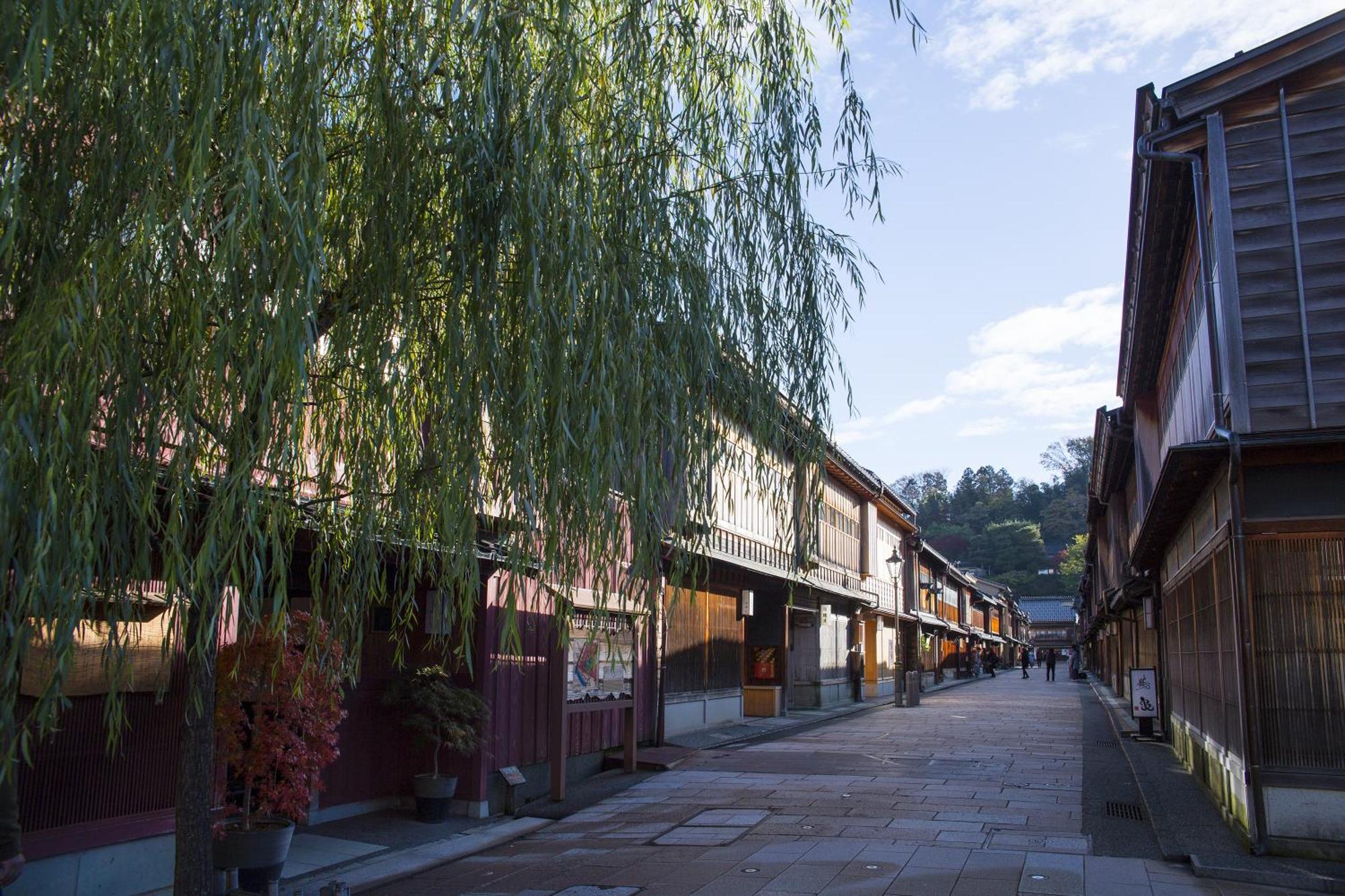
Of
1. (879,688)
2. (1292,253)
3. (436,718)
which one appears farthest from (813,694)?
(1292,253)

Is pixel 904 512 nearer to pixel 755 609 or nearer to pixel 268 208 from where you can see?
pixel 755 609

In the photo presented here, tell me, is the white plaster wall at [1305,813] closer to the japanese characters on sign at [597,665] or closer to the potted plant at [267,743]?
the japanese characters on sign at [597,665]

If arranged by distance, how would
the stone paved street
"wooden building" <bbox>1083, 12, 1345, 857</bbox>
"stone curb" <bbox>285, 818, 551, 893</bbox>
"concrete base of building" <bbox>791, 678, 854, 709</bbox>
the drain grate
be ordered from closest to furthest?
the stone paved street < "stone curb" <bbox>285, 818, 551, 893</bbox> < "wooden building" <bbox>1083, 12, 1345, 857</bbox> < the drain grate < "concrete base of building" <bbox>791, 678, 854, 709</bbox>

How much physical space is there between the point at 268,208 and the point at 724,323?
2.96m

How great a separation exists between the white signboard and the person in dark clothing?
64.8 feet

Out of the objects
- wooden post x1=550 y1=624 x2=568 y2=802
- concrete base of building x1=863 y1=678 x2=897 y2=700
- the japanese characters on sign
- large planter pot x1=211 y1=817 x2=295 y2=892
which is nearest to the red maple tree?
large planter pot x1=211 y1=817 x2=295 y2=892

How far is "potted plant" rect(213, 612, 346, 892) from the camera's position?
780cm

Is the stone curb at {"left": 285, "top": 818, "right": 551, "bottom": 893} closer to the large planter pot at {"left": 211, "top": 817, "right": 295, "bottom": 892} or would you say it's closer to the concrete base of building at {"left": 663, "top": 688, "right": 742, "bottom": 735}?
the large planter pot at {"left": 211, "top": 817, "right": 295, "bottom": 892}

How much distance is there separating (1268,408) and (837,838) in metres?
5.91

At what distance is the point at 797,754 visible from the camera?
1862cm

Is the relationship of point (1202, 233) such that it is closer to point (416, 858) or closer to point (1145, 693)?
point (416, 858)

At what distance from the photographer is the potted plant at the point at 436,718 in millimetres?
10898

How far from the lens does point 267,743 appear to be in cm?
794

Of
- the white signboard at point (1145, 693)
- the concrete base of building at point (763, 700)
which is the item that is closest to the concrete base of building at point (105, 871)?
the white signboard at point (1145, 693)
